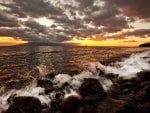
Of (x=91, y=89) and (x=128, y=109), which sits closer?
(x=128, y=109)

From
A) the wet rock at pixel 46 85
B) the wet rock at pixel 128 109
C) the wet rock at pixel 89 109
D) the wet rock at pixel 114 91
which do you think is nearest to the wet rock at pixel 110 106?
the wet rock at pixel 128 109

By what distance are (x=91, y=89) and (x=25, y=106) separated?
6.52 m

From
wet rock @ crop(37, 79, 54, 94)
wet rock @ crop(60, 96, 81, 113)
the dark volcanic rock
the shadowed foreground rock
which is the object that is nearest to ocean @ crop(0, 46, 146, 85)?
wet rock @ crop(37, 79, 54, 94)

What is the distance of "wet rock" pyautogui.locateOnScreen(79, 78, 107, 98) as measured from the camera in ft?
63.5

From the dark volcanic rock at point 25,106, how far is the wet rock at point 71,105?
6.31 ft

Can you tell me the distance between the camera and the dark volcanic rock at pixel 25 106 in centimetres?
1603

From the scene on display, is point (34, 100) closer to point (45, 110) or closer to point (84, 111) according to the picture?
point (45, 110)

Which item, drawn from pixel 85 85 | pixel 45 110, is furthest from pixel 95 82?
pixel 45 110

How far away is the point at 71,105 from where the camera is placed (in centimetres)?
1708

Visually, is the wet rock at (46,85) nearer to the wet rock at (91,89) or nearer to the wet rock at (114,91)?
the wet rock at (91,89)

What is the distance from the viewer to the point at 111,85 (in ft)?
76.5

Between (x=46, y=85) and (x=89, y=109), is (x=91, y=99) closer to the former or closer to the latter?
(x=89, y=109)

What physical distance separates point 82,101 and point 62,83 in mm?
7068

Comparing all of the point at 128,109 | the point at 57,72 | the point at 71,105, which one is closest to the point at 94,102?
the point at 71,105
